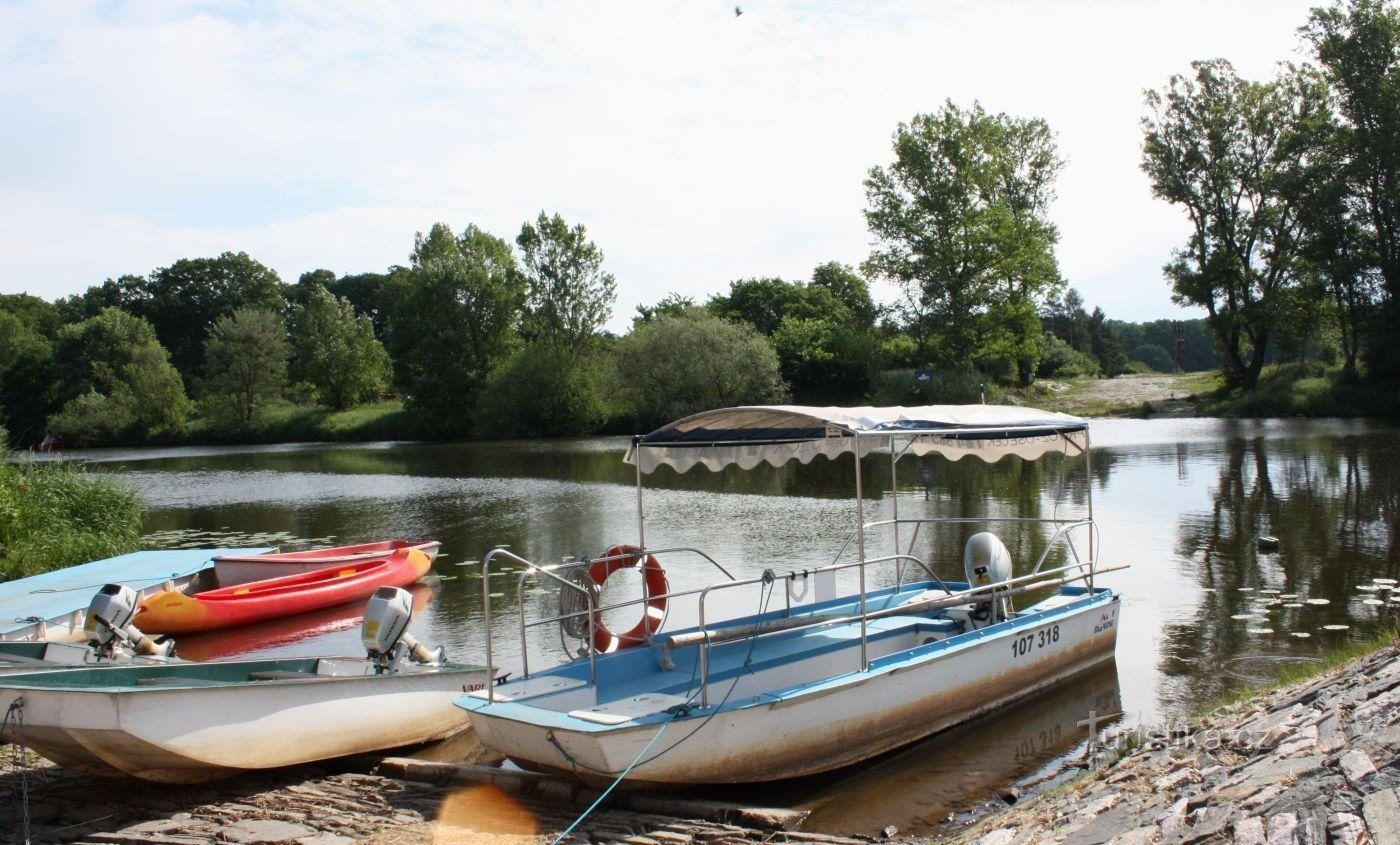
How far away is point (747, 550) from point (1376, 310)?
125 feet

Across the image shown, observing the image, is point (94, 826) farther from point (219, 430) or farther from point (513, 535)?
point (219, 430)

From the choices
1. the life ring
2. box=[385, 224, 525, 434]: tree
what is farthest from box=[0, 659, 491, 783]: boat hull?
box=[385, 224, 525, 434]: tree

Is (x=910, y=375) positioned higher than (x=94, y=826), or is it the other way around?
(x=910, y=375)

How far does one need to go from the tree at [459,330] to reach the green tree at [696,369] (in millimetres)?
14909

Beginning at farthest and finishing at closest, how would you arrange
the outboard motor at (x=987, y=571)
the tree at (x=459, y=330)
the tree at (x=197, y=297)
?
the tree at (x=197, y=297)
the tree at (x=459, y=330)
the outboard motor at (x=987, y=571)

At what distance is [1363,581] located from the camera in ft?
47.6

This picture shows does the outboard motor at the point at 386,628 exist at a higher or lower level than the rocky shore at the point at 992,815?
higher

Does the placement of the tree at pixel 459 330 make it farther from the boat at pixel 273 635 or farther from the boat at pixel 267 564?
the boat at pixel 273 635

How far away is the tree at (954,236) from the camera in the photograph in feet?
181

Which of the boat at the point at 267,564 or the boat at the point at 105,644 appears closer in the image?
the boat at the point at 105,644

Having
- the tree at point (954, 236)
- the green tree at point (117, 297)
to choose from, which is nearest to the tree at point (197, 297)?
the green tree at point (117, 297)

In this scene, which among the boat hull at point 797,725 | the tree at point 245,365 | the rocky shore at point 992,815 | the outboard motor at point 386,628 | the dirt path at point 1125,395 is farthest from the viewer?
the tree at point 245,365

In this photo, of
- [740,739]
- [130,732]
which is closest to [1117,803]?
[740,739]

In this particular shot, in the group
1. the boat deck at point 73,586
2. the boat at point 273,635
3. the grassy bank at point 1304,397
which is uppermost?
the grassy bank at point 1304,397
